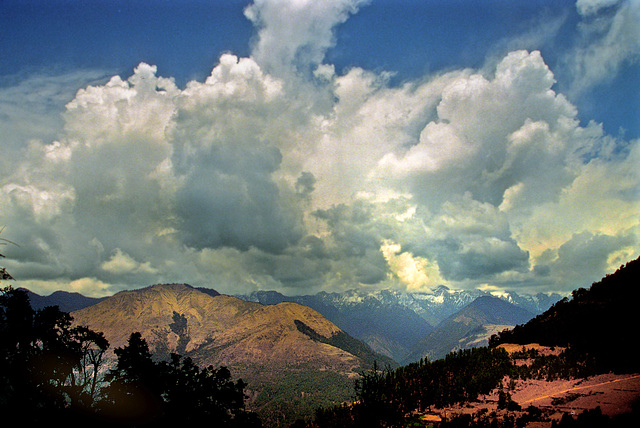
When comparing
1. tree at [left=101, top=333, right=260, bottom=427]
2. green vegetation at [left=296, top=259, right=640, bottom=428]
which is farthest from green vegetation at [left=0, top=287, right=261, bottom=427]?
green vegetation at [left=296, top=259, right=640, bottom=428]

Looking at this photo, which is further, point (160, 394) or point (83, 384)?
point (160, 394)

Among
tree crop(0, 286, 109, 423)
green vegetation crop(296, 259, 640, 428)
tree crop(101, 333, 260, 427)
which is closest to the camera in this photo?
tree crop(0, 286, 109, 423)

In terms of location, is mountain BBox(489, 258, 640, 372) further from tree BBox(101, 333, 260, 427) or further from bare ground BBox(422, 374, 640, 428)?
tree BBox(101, 333, 260, 427)

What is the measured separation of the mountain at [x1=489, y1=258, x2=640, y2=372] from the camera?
9131 centimetres

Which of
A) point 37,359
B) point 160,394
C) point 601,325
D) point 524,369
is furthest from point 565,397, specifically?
point 37,359

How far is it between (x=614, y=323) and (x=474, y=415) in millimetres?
69773

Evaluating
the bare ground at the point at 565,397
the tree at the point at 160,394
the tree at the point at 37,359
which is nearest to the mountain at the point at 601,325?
the bare ground at the point at 565,397

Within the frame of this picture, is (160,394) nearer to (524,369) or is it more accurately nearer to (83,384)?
(83,384)

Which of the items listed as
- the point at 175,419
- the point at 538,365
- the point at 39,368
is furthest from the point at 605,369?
the point at 39,368

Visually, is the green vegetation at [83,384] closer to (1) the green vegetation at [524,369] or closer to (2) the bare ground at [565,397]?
(1) the green vegetation at [524,369]

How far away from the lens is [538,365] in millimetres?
108750

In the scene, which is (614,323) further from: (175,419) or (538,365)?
(175,419)

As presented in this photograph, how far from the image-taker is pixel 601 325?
378 feet

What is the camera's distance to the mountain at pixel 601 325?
91.3 meters
